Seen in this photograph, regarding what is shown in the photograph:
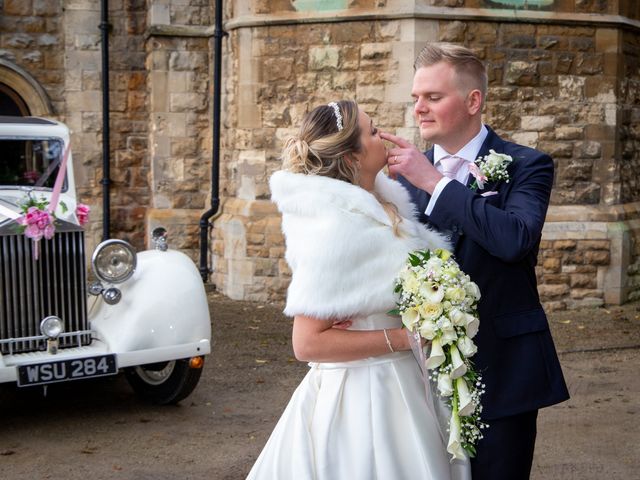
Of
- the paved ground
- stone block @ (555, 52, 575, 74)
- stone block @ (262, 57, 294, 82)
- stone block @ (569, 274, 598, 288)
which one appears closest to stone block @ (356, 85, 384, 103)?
stone block @ (262, 57, 294, 82)

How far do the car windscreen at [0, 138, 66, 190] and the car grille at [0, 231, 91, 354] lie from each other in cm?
100

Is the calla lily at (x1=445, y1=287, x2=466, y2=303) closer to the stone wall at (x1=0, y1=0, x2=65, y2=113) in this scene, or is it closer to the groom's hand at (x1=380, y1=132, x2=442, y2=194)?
the groom's hand at (x1=380, y1=132, x2=442, y2=194)

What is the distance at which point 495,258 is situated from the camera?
2840 millimetres

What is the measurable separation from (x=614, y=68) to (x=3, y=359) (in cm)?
700

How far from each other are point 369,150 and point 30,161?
14.8 ft

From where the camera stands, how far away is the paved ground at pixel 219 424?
504 centimetres

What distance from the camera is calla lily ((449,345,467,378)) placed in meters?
2.67

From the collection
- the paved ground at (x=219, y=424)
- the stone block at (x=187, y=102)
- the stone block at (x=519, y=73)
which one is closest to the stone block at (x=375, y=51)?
the stone block at (x=519, y=73)

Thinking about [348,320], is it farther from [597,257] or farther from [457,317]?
[597,257]

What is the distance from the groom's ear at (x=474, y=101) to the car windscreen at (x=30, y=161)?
452 cm

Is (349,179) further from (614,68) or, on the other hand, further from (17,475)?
(614,68)

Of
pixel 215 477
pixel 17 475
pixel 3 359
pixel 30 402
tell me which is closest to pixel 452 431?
pixel 215 477

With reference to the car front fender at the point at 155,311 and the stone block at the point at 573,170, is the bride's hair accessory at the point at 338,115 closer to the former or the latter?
the car front fender at the point at 155,311

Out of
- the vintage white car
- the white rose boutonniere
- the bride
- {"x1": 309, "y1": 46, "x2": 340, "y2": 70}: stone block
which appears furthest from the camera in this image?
{"x1": 309, "y1": 46, "x2": 340, "y2": 70}: stone block
